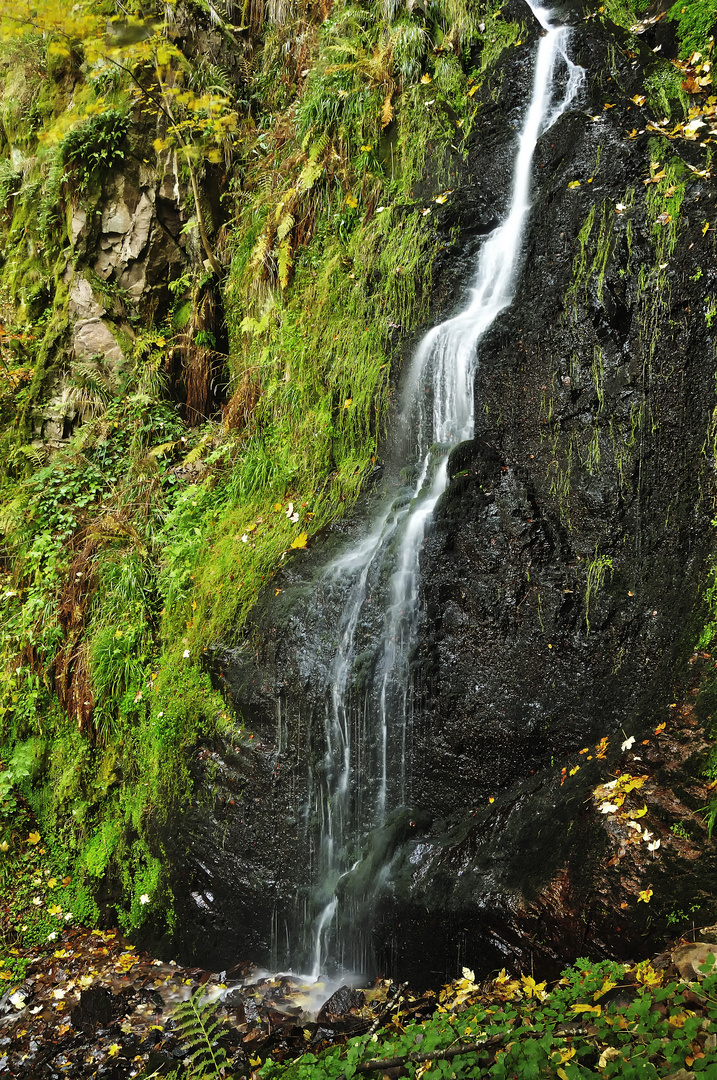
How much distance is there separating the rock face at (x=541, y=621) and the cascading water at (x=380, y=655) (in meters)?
0.12

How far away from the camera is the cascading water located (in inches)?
170

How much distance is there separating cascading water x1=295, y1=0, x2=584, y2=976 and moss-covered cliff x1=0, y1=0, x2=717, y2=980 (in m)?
0.25

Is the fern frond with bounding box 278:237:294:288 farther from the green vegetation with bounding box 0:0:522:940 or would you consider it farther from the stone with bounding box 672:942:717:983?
the stone with bounding box 672:942:717:983

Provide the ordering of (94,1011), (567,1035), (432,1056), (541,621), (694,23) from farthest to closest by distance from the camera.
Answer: (694,23)
(94,1011)
(541,621)
(432,1056)
(567,1035)

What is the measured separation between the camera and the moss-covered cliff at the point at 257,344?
4250 millimetres

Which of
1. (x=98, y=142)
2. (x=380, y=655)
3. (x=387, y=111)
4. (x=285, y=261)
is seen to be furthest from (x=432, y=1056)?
(x=98, y=142)

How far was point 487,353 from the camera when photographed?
4906 millimetres

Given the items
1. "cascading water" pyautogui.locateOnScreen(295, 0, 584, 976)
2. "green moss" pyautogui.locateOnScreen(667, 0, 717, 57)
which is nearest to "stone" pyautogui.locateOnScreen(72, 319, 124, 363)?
"cascading water" pyautogui.locateOnScreen(295, 0, 584, 976)

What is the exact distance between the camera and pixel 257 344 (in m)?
7.18

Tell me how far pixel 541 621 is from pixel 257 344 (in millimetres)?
4591

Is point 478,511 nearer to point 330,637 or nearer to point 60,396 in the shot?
point 330,637

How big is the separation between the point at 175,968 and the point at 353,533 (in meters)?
3.48

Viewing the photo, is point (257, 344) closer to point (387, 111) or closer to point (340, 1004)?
point (387, 111)

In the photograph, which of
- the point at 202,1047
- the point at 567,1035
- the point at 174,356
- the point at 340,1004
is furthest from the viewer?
the point at 174,356
